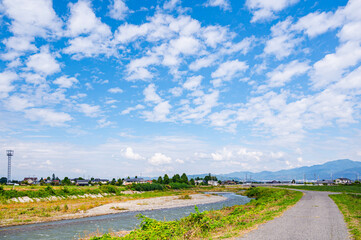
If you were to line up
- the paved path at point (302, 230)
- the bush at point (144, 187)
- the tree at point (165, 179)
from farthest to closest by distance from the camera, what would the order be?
the tree at point (165, 179), the bush at point (144, 187), the paved path at point (302, 230)

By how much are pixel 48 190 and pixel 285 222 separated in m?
61.7

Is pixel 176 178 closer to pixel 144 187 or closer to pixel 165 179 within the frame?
pixel 165 179

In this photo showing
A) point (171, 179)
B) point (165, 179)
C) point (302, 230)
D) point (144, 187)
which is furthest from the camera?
point (171, 179)

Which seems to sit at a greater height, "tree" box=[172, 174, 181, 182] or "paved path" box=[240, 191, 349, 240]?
"paved path" box=[240, 191, 349, 240]

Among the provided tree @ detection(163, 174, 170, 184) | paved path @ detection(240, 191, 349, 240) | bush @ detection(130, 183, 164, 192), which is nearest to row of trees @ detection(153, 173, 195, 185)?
tree @ detection(163, 174, 170, 184)

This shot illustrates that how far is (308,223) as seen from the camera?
18328mm

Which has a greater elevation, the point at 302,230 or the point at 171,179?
the point at 302,230

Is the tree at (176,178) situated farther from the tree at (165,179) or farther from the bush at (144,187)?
the bush at (144,187)

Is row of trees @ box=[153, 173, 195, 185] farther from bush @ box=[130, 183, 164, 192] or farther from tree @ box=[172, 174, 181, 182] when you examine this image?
bush @ box=[130, 183, 164, 192]

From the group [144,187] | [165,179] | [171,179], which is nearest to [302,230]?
[144,187]

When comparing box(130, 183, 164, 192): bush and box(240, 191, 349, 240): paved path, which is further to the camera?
box(130, 183, 164, 192): bush

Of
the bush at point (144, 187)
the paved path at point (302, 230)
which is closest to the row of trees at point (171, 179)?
the bush at point (144, 187)

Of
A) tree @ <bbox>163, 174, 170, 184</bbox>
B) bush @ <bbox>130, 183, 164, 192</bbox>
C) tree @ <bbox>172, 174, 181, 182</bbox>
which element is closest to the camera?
bush @ <bbox>130, 183, 164, 192</bbox>

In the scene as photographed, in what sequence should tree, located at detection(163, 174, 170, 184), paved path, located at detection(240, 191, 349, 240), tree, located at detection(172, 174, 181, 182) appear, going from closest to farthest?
paved path, located at detection(240, 191, 349, 240) → tree, located at detection(163, 174, 170, 184) → tree, located at detection(172, 174, 181, 182)
